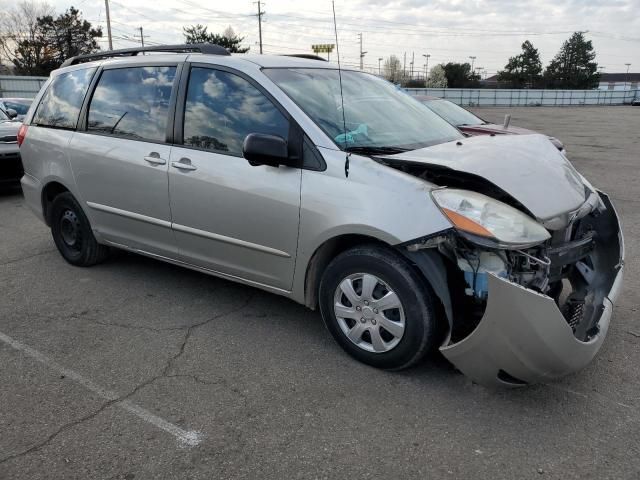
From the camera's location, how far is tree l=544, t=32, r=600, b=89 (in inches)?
3713

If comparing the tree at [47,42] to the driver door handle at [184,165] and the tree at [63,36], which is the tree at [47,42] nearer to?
the tree at [63,36]

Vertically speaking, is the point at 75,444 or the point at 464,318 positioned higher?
the point at 464,318

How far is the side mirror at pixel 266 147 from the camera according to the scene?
10.6 ft

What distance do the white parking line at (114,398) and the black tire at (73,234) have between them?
53.5 inches

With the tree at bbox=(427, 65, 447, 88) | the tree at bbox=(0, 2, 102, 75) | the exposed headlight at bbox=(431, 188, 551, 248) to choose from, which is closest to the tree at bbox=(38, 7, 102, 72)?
the tree at bbox=(0, 2, 102, 75)

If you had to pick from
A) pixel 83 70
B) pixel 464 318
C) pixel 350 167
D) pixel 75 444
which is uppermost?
pixel 83 70

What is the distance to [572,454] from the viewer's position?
8.35ft

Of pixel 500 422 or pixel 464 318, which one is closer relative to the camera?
pixel 500 422

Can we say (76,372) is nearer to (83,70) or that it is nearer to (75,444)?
(75,444)

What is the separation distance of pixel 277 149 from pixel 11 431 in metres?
2.00

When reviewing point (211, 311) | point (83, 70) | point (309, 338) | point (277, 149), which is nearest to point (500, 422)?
point (309, 338)

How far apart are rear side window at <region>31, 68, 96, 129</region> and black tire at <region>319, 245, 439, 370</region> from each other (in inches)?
114

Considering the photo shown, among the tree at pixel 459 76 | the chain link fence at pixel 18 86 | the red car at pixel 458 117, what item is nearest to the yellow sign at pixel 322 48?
the red car at pixel 458 117

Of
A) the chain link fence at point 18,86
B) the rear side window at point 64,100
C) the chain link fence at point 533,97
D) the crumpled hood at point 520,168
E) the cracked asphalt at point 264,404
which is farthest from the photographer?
the chain link fence at point 533,97
